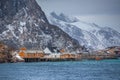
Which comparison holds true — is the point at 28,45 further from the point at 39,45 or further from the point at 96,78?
the point at 96,78

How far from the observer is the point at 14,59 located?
453 feet

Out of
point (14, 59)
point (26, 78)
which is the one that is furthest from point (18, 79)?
point (14, 59)

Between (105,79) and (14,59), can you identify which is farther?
(14,59)

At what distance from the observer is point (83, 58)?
179875 millimetres

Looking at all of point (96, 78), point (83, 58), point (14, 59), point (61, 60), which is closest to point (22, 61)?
point (14, 59)

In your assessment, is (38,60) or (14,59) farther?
(38,60)

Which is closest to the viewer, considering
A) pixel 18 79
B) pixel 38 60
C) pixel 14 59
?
pixel 18 79

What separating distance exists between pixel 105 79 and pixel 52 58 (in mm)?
84937

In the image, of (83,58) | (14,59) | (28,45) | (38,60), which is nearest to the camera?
(14,59)

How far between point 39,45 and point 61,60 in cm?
4114

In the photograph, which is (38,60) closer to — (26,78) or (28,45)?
(28,45)

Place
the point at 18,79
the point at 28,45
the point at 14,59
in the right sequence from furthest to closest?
1. the point at 28,45
2. the point at 14,59
3. the point at 18,79

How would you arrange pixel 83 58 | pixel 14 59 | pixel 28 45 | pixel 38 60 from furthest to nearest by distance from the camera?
pixel 28 45 < pixel 83 58 < pixel 38 60 < pixel 14 59

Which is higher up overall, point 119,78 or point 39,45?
point 39,45
